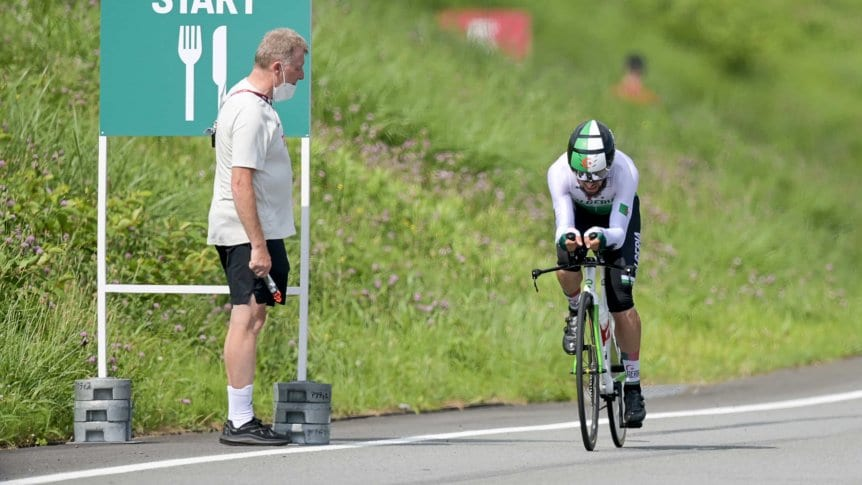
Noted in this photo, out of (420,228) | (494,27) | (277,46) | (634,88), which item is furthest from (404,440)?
(494,27)

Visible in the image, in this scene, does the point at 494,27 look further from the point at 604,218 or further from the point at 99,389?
the point at 99,389

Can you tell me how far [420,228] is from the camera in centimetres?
1506

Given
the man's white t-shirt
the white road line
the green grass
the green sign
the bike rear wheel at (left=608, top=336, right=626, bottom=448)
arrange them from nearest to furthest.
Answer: the white road line
the man's white t-shirt
the bike rear wheel at (left=608, top=336, right=626, bottom=448)
the green sign
the green grass

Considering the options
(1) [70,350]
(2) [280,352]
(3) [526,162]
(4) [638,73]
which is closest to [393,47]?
(3) [526,162]

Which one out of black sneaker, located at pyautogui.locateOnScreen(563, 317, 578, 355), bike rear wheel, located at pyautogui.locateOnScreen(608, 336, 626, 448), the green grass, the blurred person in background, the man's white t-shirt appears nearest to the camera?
the man's white t-shirt

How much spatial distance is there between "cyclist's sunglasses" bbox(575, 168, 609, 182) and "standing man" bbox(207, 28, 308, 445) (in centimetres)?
154

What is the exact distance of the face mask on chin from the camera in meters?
8.68

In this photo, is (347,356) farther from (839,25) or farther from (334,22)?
(839,25)

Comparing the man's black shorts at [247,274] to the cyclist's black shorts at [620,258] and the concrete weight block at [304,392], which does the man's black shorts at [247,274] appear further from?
the cyclist's black shorts at [620,258]

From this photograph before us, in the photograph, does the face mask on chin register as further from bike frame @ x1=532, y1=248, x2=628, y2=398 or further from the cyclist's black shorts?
the cyclist's black shorts

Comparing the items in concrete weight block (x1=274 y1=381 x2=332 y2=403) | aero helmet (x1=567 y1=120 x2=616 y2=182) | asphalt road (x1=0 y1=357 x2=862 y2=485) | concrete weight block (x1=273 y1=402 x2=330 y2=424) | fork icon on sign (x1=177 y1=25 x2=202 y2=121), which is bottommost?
asphalt road (x1=0 y1=357 x2=862 y2=485)

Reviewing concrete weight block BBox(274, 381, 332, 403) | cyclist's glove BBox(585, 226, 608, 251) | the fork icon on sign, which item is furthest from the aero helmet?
the fork icon on sign

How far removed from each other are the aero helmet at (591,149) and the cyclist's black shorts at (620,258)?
0.45m

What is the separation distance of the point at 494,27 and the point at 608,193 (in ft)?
48.4
